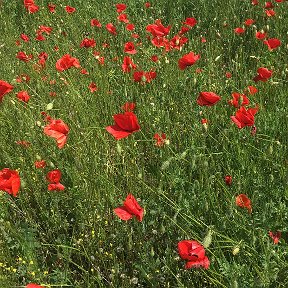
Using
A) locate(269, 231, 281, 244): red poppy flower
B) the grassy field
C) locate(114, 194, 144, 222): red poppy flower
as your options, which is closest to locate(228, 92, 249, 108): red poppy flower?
the grassy field

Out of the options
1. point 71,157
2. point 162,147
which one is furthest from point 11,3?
point 162,147

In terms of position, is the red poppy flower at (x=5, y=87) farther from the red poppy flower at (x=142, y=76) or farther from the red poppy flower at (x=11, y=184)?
the red poppy flower at (x=142, y=76)

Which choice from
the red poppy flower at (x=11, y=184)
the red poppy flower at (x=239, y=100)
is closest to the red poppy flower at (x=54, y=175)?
the red poppy flower at (x=11, y=184)

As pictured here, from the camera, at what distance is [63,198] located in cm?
240

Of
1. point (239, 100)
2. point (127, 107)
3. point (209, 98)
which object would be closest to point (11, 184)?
point (127, 107)

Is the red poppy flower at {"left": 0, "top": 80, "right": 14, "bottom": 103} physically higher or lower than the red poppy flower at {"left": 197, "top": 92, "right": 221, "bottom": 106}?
lower

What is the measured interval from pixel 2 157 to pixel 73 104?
67 cm

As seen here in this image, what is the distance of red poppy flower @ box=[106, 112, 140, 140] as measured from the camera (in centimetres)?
175

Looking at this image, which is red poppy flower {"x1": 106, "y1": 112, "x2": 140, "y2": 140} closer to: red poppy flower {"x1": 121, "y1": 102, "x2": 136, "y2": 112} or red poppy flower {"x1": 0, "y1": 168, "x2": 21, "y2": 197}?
red poppy flower {"x1": 121, "y1": 102, "x2": 136, "y2": 112}

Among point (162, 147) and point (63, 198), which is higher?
point (162, 147)

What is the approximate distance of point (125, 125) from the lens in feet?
5.93

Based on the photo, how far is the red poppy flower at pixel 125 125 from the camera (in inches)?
69.1

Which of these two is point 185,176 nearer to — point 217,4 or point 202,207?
point 202,207

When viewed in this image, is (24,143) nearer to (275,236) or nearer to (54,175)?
(54,175)
